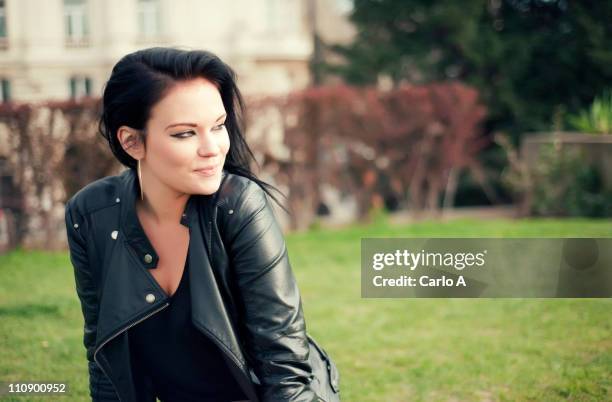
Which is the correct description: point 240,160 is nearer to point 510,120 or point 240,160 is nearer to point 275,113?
point 275,113

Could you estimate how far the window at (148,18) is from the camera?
18469mm

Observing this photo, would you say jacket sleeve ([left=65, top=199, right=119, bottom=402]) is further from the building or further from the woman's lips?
the building

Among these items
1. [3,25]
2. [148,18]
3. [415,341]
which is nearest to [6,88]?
[3,25]

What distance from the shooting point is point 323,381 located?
2314 millimetres

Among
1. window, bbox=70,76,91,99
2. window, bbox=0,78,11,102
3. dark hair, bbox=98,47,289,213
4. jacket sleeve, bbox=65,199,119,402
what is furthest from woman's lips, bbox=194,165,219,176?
window, bbox=70,76,91,99

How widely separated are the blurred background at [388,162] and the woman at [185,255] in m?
0.65

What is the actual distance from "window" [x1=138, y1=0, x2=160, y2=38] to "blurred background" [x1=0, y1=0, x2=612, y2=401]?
0.05m

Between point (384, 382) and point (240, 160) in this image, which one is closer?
point (240, 160)

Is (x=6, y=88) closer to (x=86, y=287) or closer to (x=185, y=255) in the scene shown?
(x=86, y=287)

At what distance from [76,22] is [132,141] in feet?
38.9

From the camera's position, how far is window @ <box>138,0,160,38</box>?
18.5 m

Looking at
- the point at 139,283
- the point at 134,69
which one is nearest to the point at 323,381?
the point at 139,283

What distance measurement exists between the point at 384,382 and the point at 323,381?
149 centimetres
